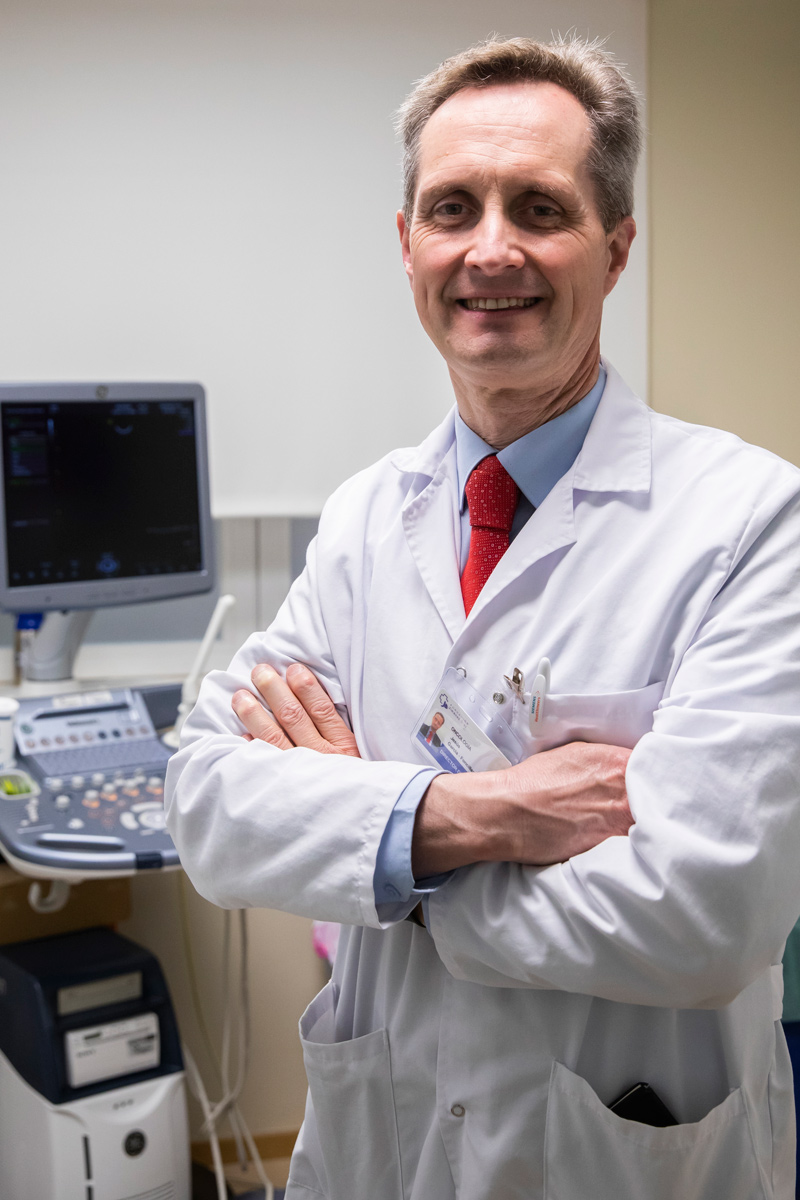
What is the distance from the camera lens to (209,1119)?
7.04 feet

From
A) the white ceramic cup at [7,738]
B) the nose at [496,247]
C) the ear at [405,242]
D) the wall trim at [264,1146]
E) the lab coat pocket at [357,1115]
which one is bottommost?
the wall trim at [264,1146]

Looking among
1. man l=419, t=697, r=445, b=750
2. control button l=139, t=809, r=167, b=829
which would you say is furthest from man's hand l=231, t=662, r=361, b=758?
control button l=139, t=809, r=167, b=829

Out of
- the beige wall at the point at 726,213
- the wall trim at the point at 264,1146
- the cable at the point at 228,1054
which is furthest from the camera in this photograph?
the beige wall at the point at 726,213

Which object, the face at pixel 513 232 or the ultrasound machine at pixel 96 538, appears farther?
the ultrasound machine at pixel 96 538

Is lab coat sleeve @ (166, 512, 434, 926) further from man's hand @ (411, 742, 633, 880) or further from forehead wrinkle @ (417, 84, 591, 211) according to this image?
forehead wrinkle @ (417, 84, 591, 211)

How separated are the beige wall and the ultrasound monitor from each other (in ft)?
3.94

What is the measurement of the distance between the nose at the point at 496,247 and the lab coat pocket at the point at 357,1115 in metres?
0.78

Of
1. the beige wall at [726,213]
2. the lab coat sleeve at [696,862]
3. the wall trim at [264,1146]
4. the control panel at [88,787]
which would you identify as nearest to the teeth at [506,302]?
the lab coat sleeve at [696,862]

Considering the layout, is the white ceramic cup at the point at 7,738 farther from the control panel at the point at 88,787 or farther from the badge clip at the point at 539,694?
the badge clip at the point at 539,694

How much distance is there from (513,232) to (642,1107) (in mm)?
833

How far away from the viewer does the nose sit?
0.97 m

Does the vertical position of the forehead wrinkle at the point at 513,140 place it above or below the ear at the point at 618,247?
above

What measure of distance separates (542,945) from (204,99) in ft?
6.89

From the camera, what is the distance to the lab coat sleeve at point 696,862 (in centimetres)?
82
